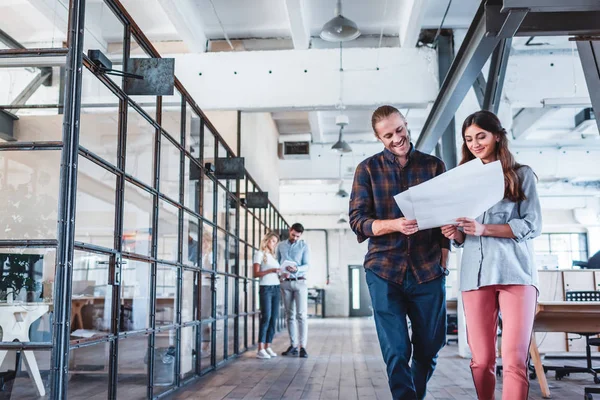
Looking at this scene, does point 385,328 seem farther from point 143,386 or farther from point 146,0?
point 146,0

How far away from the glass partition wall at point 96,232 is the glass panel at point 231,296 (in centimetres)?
146

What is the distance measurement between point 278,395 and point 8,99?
2.44 meters

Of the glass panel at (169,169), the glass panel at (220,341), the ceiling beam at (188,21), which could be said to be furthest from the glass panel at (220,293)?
the ceiling beam at (188,21)

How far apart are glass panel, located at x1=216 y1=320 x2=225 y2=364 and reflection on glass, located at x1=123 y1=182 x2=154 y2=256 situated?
2.34m

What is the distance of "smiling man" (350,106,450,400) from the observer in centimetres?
229

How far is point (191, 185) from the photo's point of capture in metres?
4.82

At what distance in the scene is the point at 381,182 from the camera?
242 cm

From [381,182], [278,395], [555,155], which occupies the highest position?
[555,155]

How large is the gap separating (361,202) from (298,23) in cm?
478

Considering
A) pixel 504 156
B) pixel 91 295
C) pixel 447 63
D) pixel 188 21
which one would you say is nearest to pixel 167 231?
pixel 91 295

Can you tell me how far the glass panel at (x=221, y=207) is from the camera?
235 inches

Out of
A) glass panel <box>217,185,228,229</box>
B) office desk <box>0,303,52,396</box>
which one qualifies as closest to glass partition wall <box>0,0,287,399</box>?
office desk <box>0,303,52,396</box>

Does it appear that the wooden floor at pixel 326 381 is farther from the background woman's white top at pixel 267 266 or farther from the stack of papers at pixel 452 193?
the stack of papers at pixel 452 193

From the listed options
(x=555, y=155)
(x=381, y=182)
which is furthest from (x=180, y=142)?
(x=555, y=155)
